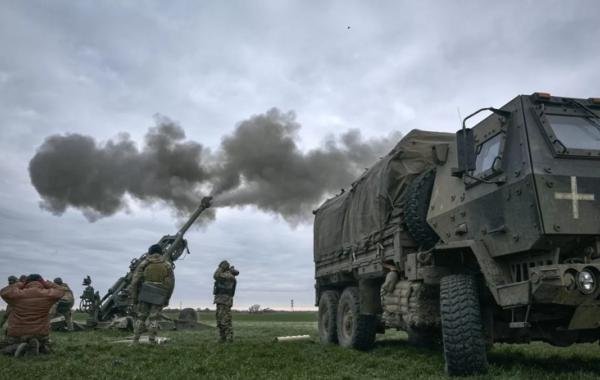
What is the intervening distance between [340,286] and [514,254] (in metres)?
6.66

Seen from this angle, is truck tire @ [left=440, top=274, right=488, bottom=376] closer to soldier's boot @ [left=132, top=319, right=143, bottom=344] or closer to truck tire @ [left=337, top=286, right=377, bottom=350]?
truck tire @ [left=337, top=286, right=377, bottom=350]

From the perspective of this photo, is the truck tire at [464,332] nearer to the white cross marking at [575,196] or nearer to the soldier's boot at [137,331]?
the white cross marking at [575,196]

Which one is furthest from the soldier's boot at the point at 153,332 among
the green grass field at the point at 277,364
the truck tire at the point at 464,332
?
the truck tire at the point at 464,332

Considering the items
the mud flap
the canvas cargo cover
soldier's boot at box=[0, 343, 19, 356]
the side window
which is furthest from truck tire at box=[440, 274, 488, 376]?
soldier's boot at box=[0, 343, 19, 356]

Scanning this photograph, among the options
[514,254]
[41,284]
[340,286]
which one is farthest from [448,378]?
[41,284]

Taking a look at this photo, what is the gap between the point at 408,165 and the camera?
31.5 feet

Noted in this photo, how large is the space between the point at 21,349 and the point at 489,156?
8.05 m

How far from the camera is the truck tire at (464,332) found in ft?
21.1

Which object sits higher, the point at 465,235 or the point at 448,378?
the point at 465,235

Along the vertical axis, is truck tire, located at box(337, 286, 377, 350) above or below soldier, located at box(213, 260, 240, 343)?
below

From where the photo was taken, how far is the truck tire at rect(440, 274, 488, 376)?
6438 millimetres

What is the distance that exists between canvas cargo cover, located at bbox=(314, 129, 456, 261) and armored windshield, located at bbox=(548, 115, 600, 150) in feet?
7.02

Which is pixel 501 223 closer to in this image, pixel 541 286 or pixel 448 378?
pixel 541 286

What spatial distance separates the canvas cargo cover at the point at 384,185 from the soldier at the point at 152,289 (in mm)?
3740
